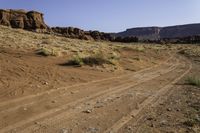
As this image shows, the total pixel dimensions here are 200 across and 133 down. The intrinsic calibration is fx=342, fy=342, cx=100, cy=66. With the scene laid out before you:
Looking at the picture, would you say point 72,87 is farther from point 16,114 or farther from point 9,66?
point 16,114

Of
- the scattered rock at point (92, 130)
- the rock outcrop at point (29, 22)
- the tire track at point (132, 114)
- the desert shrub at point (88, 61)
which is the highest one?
the rock outcrop at point (29, 22)

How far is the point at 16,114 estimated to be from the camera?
8.73 meters

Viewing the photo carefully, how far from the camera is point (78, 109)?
962 centimetres

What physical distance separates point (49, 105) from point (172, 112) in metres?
3.52

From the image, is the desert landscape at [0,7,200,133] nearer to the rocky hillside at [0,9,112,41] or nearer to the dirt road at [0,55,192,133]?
the dirt road at [0,55,192,133]

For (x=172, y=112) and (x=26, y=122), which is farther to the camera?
(x=172, y=112)

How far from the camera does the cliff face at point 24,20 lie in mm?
89312

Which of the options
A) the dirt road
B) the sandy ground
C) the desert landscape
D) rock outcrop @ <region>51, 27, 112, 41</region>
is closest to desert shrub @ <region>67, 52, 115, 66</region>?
the desert landscape

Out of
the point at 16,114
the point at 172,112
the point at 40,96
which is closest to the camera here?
the point at 16,114

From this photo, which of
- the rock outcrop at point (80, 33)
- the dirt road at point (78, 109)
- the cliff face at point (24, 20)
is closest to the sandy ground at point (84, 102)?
the dirt road at point (78, 109)

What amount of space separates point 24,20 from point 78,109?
89.2 meters

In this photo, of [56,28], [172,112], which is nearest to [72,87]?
[172,112]

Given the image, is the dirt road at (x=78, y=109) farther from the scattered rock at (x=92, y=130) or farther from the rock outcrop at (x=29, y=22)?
the rock outcrop at (x=29, y=22)

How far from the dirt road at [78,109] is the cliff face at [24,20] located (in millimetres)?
77147
